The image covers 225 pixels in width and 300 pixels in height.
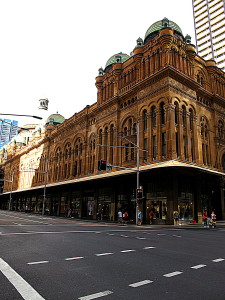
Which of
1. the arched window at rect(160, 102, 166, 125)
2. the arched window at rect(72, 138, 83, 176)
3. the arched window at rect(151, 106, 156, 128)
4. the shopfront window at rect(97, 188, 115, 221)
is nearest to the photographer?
the arched window at rect(160, 102, 166, 125)

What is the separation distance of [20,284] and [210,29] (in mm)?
115842

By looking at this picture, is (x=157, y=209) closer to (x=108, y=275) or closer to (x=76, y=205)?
(x=76, y=205)

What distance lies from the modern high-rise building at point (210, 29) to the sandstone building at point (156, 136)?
65161 millimetres

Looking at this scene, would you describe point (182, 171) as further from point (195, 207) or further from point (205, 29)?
point (205, 29)

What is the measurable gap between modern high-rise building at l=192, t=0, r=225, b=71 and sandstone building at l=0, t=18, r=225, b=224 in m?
65.2

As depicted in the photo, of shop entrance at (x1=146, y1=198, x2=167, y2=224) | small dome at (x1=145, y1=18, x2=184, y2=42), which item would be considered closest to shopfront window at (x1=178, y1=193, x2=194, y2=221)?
shop entrance at (x1=146, y1=198, x2=167, y2=224)

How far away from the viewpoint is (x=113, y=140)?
35.1 metres

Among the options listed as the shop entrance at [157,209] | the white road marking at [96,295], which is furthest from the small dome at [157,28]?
the white road marking at [96,295]

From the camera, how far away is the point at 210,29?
98.0 meters

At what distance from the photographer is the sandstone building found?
1038 inches

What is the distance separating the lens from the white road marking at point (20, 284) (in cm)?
409

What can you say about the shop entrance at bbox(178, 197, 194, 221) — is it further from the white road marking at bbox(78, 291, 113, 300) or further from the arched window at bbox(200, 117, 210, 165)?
the white road marking at bbox(78, 291, 113, 300)

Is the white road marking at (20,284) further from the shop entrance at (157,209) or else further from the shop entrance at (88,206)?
the shop entrance at (88,206)

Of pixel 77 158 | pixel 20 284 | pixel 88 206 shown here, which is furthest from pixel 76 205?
pixel 20 284
